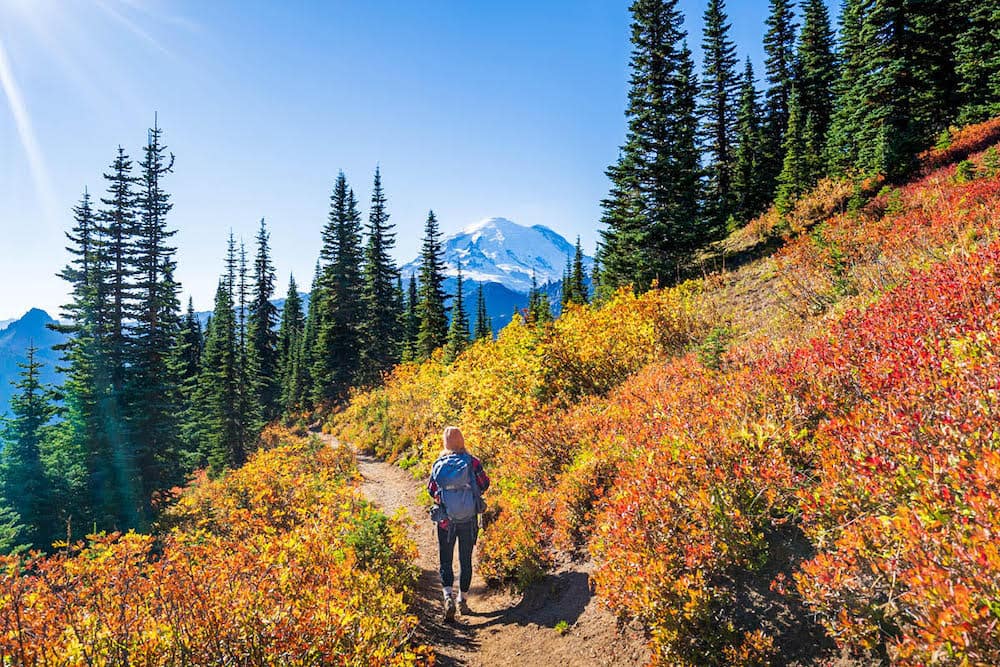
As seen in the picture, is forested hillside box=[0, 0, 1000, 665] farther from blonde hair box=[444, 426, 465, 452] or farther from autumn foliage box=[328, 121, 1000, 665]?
blonde hair box=[444, 426, 465, 452]

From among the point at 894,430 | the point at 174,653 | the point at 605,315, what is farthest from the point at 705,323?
the point at 174,653

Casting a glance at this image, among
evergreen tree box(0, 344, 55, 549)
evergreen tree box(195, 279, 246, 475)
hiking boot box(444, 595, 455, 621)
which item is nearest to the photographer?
hiking boot box(444, 595, 455, 621)

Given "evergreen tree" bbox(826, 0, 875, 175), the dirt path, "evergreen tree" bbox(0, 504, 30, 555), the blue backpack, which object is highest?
"evergreen tree" bbox(826, 0, 875, 175)

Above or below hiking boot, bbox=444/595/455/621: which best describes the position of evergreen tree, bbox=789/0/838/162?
above

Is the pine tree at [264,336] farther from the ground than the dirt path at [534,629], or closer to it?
farther from the ground

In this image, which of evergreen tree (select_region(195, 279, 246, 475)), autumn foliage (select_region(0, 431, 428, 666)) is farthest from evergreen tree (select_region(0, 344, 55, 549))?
autumn foliage (select_region(0, 431, 428, 666))

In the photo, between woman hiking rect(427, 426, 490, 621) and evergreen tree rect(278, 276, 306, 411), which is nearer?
woman hiking rect(427, 426, 490, 621)

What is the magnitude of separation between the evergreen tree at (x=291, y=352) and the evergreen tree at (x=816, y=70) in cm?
4875

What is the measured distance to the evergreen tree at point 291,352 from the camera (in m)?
45.8

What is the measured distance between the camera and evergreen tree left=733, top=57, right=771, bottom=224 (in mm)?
32875

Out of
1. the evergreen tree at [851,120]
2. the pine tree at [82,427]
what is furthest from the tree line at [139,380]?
the evergreen tree at [851,120]

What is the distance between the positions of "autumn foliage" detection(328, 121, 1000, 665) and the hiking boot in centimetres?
83

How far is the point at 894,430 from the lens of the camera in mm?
3535

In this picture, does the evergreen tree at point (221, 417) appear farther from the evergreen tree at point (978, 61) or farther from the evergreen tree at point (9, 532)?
the evergreen tree at point (978, 61)
